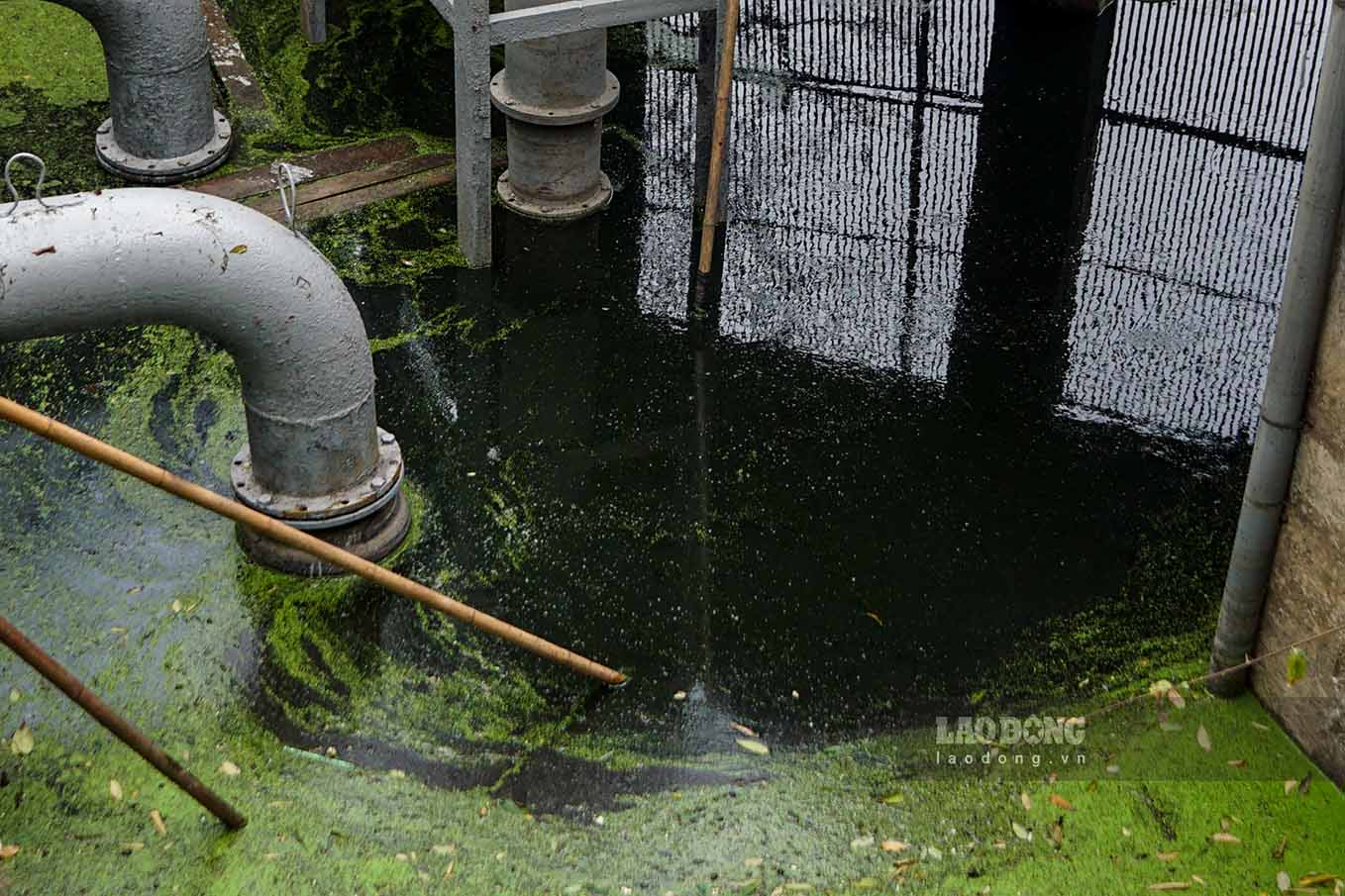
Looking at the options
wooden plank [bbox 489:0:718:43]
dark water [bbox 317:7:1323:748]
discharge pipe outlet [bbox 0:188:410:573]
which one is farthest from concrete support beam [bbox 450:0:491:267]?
discharge pipe outlet [bbox 0:188:410:573]

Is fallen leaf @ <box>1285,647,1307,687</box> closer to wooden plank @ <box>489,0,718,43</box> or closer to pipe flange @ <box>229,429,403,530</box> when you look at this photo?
pipe flange @ <box>229,429,403,530</box>

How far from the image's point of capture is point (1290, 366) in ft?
14.1

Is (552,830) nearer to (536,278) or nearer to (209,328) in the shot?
(209,328)

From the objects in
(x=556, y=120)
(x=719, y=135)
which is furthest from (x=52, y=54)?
(x=719, y=135)

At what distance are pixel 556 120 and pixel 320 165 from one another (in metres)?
1.34

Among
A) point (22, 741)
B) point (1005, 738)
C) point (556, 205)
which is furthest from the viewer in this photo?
point (556, 205)

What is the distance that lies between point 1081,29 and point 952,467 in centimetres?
404

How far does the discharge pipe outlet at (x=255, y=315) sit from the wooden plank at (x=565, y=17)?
1.78 metres

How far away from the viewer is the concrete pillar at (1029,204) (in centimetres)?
632

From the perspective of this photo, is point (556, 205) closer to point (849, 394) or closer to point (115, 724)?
point (849, 394)

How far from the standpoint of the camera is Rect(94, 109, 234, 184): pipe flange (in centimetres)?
718

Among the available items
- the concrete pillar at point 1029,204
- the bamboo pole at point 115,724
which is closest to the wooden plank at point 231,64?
the concrete pillar at point 1029,204

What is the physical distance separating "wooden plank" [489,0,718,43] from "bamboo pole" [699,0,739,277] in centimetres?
36

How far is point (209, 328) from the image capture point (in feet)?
15.5
